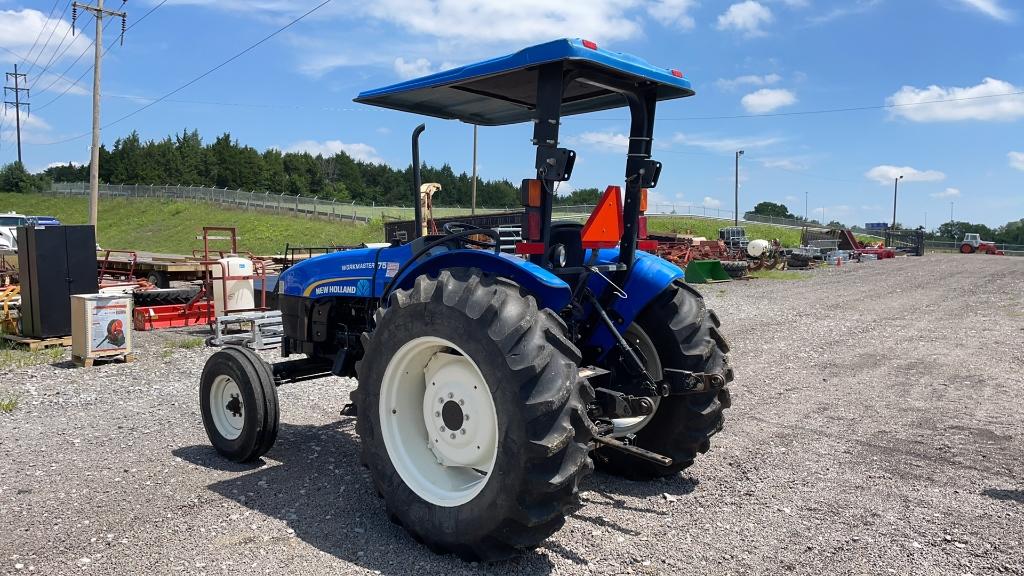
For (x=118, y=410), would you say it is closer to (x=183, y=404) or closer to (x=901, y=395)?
(x=183, y=404)

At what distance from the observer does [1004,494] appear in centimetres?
465

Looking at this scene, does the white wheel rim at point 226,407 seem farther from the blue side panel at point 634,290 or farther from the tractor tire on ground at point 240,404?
the blue side panel at point 634,290

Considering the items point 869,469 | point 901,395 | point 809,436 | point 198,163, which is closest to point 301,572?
point 869,469

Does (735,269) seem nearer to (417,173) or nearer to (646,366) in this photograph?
(646,366)

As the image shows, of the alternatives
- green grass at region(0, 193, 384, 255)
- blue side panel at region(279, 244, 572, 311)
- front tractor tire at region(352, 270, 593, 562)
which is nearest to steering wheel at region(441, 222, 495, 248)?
blue side panel at region(279, 244, 572, 311)

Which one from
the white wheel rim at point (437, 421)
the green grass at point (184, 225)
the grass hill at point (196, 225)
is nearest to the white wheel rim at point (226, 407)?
the white wheel rim at point (437, 421)

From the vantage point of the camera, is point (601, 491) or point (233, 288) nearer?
point (601, 491)

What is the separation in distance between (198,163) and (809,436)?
284ft

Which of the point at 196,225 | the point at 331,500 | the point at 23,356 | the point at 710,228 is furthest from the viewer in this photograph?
the point at 710,228

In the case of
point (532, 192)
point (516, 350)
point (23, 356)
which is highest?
point (532, 192)

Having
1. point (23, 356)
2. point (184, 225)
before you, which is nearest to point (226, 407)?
point (23, 356)

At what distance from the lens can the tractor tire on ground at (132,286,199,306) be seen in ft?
46.9

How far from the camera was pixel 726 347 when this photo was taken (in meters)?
4.75

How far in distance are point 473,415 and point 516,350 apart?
612 millimetres
